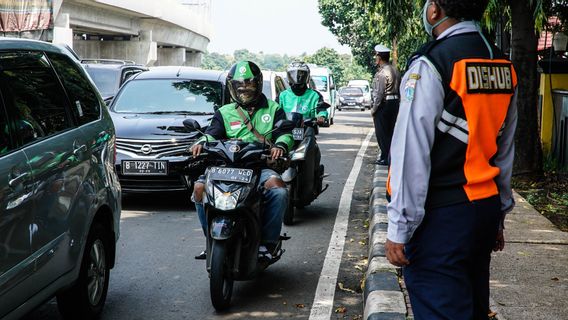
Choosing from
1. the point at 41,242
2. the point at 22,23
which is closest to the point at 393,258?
the point at 41,242

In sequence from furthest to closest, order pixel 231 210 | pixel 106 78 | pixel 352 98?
pixel 352 98 < pixel 106 78 < pixel 231 210

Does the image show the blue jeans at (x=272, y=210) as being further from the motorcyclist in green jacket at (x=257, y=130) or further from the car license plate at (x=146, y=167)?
the car license plate at (x=146, y=167)

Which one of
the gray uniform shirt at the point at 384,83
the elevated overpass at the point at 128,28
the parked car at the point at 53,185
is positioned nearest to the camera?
the parked car at the point at 53,185

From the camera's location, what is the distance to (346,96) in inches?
2036

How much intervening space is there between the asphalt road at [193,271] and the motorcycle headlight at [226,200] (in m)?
0.76

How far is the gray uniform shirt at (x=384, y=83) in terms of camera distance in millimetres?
12742

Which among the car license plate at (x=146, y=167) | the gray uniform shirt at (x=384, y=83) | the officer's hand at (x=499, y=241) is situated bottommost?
the car license plate at (x=146, y=167)

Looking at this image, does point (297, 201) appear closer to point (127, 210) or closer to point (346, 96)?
point (127, 210)

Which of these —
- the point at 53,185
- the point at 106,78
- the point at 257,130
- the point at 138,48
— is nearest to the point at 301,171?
the point at 257,130

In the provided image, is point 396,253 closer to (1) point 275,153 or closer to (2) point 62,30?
(1) point 275,153

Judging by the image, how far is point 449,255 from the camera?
3.23 metres

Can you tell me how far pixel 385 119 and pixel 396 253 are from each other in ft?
32.1

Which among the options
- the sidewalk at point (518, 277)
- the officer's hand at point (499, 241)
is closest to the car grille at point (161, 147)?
the sidewalk at point (518, 277)

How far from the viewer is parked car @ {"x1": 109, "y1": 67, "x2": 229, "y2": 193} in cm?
984
